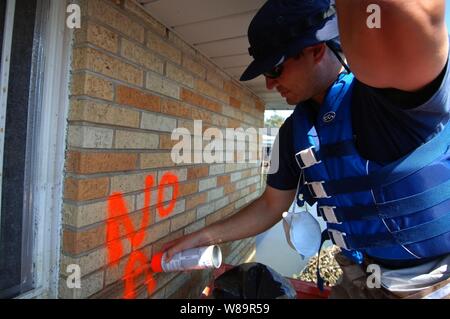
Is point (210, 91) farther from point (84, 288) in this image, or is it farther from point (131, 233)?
point (84, 288)

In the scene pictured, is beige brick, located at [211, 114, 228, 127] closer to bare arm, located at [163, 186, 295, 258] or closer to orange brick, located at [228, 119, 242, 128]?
orange brick, located at [228, 119, 242, 128]

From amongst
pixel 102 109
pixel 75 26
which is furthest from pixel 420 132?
pixel 75 26

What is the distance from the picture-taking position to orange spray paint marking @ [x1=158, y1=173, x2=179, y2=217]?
1.86 meters

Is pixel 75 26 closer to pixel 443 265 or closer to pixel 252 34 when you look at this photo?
pixel 252 34

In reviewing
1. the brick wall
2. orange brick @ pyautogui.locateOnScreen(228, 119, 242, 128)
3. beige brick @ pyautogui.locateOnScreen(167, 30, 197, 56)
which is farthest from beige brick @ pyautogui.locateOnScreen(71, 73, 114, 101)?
orange brick @ pyautogui.locateOnScreen(228, 119, 242, 128)

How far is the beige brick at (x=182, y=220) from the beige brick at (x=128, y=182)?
442 millimetres

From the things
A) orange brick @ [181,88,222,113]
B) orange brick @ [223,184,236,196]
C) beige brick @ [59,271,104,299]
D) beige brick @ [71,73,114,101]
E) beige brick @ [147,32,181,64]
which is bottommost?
beige brick @ [59,271,104,299]

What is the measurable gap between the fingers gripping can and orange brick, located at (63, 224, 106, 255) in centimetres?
49

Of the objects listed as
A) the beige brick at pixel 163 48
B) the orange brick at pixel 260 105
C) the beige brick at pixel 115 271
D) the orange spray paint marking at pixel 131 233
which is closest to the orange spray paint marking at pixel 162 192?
the orange spray paint marking at pixel 131 233

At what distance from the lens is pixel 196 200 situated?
235 cm

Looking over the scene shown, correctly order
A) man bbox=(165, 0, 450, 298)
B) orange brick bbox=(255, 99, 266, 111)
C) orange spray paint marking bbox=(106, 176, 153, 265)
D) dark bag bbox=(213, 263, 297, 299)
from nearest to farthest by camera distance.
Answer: man bbox=(165, 0, 450, 298), orange spray paint marking bbox=(106, 176, 153, 265), dark bag bbox=(213, 263, 297, 299), orange brick bbox=(255, 99, 266, 111)

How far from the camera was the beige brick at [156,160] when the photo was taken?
1687 mm

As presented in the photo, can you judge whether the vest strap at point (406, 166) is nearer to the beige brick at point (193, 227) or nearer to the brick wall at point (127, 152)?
the brick wall at point (127, 152)
